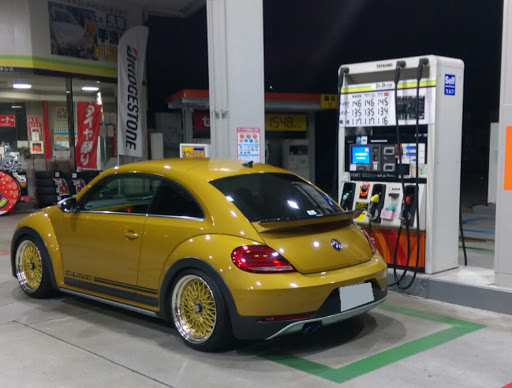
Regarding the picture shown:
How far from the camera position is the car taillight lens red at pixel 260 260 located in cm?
369

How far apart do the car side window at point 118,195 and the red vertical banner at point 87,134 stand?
9609 mm

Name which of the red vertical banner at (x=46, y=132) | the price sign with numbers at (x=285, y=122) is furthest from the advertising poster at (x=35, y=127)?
the price sign with numbers at (x=285, y=122)

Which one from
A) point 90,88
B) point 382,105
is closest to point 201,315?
point 382,105

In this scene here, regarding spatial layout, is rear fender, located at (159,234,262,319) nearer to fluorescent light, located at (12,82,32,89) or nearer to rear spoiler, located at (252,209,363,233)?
rear spoiler, located at (252,209,363,233)

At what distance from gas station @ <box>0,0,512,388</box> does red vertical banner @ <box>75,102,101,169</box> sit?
242 inches

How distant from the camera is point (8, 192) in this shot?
494 inches

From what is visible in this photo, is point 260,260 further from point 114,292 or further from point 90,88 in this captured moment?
point 90,88

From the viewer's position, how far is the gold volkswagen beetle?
3.69 metres

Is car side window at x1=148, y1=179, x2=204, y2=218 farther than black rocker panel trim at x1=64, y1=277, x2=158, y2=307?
No

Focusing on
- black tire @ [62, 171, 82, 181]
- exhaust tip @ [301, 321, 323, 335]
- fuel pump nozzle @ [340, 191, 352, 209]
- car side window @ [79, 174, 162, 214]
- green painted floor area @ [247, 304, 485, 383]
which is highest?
car side window @ [79, 174, 162, 214]

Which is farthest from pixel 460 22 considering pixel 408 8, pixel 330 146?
pixel 330 146

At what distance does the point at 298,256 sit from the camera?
3770 mm

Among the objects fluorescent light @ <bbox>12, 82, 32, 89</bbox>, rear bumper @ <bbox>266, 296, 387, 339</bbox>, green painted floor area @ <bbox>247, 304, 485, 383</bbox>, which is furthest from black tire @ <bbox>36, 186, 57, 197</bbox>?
rear bumper @ <bbox>266, 296, 387, 339</bbox>

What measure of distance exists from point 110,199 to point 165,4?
11.4m
